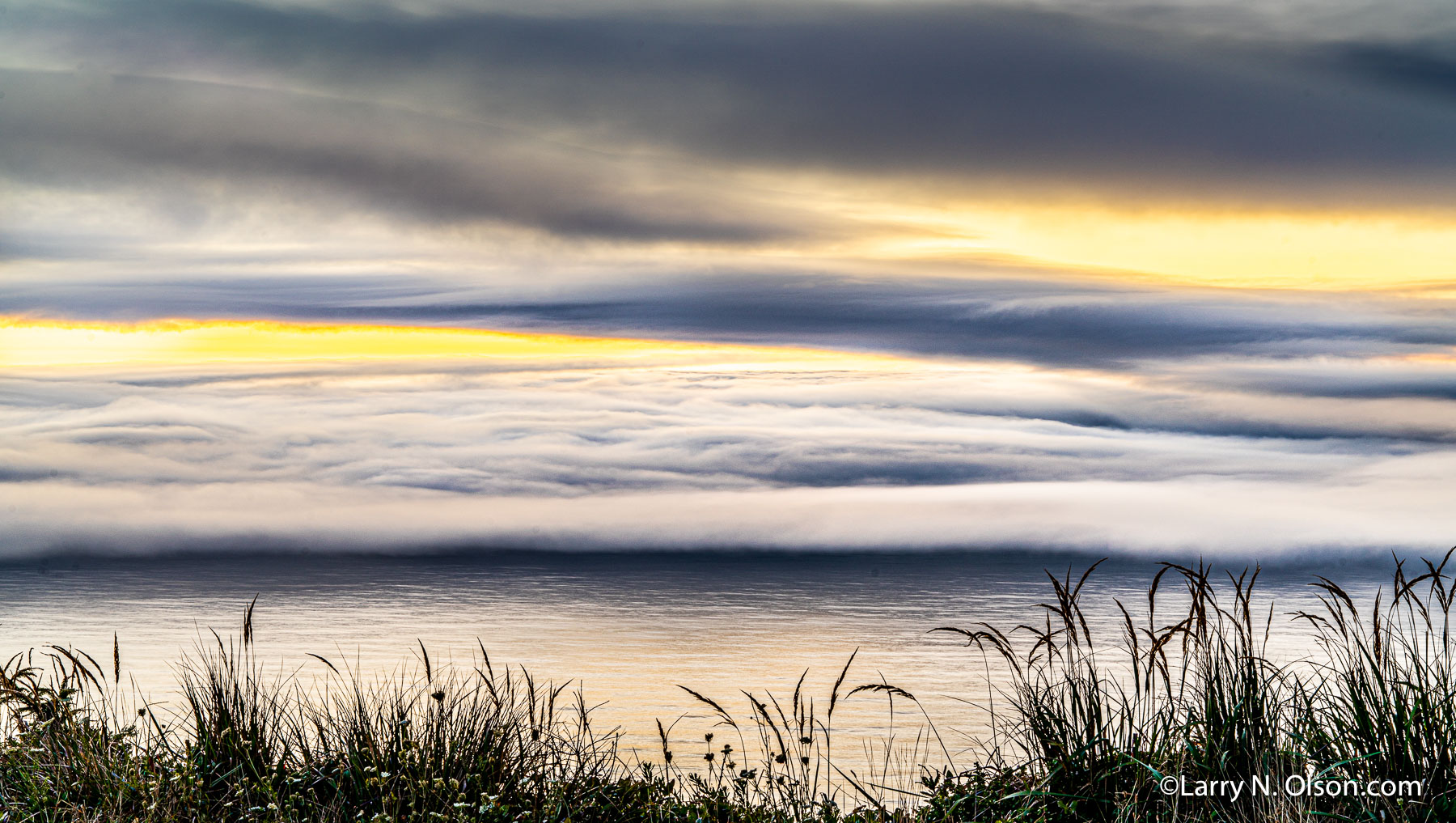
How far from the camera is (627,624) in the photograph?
44656mm

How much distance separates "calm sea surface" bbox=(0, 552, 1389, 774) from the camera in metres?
21.9

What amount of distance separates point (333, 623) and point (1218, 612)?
42.3m

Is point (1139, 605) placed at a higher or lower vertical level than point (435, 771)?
lower

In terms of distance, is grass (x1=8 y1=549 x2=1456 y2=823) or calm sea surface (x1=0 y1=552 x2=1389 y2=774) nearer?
grass (x1=8 y1=549 x2=1456 y2=823)

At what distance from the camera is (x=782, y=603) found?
197 ft

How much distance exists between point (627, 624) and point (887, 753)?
4007 cm

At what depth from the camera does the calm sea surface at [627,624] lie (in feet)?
71.7

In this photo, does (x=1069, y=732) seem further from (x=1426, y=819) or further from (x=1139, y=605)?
(x=1139, y=605)

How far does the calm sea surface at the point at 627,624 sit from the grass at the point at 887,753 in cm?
62

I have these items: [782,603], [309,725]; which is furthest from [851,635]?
[309,725]

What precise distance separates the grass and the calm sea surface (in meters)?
0.62

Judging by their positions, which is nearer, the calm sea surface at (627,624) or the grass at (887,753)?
the grass at (887,753)

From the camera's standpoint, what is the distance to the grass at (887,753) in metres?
5.19

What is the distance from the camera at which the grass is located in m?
5.19
